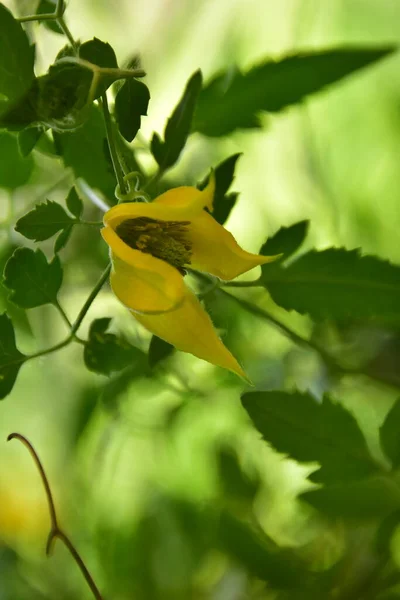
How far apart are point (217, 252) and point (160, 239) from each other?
3 centimetres

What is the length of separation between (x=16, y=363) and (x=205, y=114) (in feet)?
0.51

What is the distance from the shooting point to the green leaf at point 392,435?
0.29 m

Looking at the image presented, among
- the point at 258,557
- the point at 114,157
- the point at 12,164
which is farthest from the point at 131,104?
the point at 258,557

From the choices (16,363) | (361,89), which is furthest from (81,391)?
(361,89)

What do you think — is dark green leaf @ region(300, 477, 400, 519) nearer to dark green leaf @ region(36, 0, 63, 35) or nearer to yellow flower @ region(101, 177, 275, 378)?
yellow flower @ region(101, 177, 275, 378)

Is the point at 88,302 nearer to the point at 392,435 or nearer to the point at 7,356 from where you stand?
the point at 7,356

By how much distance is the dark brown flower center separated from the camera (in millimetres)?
218

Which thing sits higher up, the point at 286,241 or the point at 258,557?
the point at 286,241

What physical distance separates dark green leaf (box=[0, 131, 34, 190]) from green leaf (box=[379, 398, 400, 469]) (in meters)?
0.22

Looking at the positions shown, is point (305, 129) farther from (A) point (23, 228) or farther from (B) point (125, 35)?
(A) point (23, 228)

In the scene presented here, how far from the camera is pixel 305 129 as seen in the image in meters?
0.52

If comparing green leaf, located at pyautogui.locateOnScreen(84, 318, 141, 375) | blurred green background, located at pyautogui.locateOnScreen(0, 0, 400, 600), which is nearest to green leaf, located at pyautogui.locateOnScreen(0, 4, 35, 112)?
green leaf, located at pyautogui.locateOnScreen(84, 318, 141, 375)

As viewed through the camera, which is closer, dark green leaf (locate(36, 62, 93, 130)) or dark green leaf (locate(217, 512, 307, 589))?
dark green leaf (locate(36, 62, 93, 130))

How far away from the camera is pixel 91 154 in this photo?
28cm
